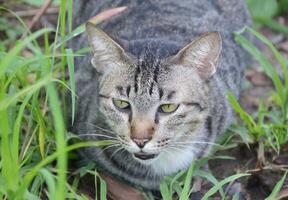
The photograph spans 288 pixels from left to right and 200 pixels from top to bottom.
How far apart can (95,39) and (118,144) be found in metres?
0.55

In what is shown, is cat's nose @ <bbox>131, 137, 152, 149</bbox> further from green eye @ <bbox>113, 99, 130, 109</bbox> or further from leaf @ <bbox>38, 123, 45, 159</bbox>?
leaf @ <bbox>38, 123, 45, 159</bbox>

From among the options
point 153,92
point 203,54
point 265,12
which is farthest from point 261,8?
point 153,92

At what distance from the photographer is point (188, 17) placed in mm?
3939

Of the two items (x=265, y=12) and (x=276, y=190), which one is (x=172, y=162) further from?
(x=265, y=12)

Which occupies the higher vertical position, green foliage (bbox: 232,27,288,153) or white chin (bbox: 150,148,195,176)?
green foliage (bbox: 232,27,288,153)

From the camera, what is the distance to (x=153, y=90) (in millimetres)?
3064

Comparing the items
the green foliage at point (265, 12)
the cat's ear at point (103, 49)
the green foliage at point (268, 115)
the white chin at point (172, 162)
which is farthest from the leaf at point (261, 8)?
the cat's ear at point (103, 49)

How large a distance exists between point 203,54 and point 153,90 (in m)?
0.32

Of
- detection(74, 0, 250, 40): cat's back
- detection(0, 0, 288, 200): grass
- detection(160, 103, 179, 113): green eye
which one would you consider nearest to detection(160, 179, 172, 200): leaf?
detection(0, 0, 288, 200): grass

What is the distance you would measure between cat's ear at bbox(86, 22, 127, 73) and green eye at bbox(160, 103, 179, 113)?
33 centimetres

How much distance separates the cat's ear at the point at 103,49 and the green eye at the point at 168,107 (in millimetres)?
327

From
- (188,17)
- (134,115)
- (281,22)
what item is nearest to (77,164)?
(134,115)

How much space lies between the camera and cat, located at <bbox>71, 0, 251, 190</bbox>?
3.07 metres

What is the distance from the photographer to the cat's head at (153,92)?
9.95ft
